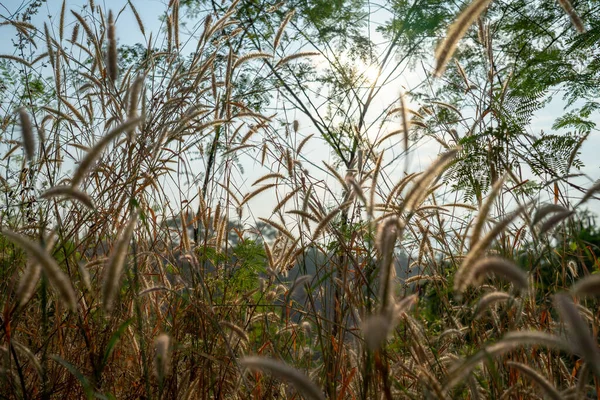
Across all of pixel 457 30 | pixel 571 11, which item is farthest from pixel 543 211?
pixel 571 11

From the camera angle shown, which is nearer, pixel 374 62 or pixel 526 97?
pixel 526 97

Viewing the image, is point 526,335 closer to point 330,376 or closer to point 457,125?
point 330,376

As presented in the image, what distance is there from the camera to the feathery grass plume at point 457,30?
164cm

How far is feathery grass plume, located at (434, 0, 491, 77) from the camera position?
164 cm

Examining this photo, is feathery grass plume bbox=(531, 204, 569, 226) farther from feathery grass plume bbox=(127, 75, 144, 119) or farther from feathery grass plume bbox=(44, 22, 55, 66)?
feathery grass plume bbox=(44, 22, 55, 66)

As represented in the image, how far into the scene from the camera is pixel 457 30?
67.0 inches

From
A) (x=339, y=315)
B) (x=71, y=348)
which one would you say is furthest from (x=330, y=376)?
(x=71, y=348)

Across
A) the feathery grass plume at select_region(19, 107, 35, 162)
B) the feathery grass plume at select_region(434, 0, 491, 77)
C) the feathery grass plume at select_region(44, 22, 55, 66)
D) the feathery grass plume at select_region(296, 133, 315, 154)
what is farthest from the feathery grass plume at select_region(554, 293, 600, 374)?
the feathery grass plume at select_region(44, 22, 55, 66)

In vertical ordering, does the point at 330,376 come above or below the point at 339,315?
below

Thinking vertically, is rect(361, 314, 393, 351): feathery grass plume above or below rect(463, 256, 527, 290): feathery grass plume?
below

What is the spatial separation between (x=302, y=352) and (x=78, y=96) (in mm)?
1908

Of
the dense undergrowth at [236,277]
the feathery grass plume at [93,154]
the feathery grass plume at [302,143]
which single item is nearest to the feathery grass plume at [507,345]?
the dense undergrowth at [236,277]

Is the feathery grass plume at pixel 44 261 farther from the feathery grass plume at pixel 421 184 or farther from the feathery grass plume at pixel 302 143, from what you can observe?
the feathery grass plume at pixel 302 143

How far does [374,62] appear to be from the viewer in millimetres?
4738
